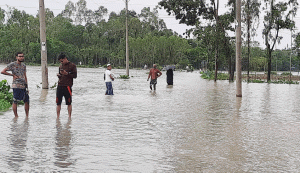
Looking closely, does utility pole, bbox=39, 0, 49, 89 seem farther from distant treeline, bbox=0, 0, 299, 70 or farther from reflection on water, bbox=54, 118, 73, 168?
distant treeline, bbox=0, 0, 299, 70

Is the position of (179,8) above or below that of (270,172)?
above

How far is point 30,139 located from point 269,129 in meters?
5.66

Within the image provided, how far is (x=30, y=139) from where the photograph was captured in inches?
347

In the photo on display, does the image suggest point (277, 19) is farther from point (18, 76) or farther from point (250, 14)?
point (18, 76)

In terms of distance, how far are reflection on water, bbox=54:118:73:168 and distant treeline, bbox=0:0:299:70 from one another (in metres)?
93.8

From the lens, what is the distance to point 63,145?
8234 mm

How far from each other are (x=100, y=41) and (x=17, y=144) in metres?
119

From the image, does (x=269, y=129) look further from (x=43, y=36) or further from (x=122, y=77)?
(x=122, y=77)

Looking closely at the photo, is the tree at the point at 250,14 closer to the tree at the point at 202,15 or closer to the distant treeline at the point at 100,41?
the tree at the point at 202,15

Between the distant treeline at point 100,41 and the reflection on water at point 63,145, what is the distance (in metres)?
93.8

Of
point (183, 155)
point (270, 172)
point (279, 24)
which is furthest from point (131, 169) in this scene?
point (279, 24)

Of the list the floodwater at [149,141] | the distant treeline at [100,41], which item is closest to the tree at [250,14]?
the floodwater at [149,141]

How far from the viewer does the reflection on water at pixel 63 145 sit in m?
6.83

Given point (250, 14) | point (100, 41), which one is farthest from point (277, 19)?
point (100, 41)
